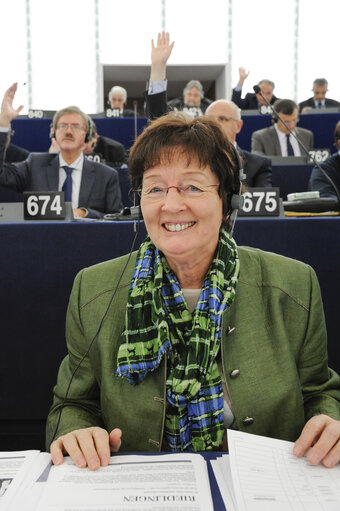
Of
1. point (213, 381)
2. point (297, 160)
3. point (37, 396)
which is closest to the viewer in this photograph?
point (213, 381)

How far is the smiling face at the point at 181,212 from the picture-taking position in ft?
3.33

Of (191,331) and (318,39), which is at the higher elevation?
(318,39)

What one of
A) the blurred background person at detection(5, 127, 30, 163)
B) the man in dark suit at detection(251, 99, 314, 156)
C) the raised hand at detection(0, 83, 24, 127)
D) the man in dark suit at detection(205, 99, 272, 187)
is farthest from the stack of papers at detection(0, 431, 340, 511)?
the man in dark suit at detection(251, 99, 314, 156)

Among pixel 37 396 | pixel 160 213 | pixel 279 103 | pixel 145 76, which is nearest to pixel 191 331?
pixel 160 213

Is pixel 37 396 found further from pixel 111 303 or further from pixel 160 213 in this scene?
pixel 160 213

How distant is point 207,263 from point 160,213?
0.15 metres

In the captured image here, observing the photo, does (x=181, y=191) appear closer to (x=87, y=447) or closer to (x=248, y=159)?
(x=87, y=447)

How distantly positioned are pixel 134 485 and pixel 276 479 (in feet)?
0.59

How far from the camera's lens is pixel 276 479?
0.69m

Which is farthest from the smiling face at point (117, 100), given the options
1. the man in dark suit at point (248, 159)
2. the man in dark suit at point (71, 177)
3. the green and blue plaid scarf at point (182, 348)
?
the green and blue plaid scarf at point (182, 348)

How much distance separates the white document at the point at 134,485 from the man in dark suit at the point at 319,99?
24.4ft

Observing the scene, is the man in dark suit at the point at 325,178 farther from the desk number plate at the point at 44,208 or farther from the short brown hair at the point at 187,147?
the short brown hair at the point at 187,147

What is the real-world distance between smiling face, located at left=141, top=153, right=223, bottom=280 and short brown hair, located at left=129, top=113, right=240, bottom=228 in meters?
0.01

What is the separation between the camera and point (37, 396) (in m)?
1.67
